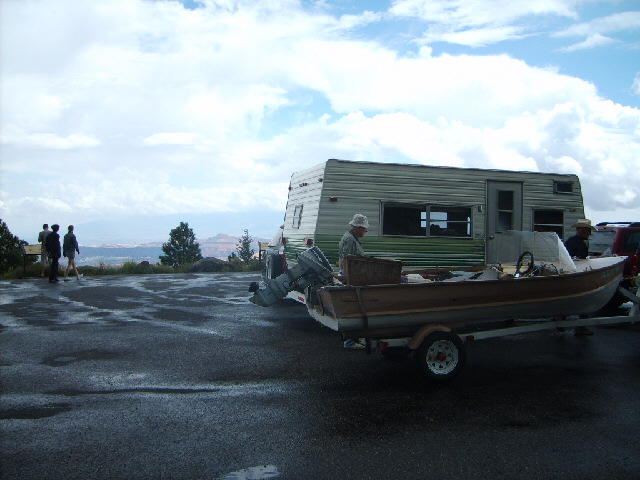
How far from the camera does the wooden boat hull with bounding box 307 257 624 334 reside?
6102 mm

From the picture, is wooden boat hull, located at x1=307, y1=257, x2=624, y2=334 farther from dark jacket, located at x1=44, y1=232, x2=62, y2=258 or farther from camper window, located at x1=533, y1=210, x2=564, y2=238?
dark jacket, located at x1=44, y1=232, x2=62, y2=258

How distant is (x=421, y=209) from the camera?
11.7m

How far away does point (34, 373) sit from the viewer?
6.80 meters

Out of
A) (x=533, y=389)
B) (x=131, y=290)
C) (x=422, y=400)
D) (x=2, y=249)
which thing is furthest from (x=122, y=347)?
(x=2, y=249)

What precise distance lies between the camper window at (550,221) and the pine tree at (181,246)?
37036 mm

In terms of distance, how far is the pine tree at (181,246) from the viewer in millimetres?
46719

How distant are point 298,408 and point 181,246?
144ft

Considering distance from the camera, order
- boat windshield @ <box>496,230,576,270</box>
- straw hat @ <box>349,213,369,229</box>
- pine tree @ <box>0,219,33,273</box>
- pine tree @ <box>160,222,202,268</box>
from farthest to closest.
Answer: pine tree @ <box>160,222,202,268</box>
pine tree @ <box>0,219,33,273</box>
boat windshield @ <box>496,230,576,270</box>
straw hat @ <box>349,213,369,229</box>

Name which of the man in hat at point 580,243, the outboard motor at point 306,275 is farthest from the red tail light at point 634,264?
the outboard motor at point 306,275

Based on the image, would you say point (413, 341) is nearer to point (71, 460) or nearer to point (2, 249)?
point (71, 460)

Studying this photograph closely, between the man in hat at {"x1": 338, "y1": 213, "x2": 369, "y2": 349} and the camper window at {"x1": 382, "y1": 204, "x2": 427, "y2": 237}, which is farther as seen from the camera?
the camper window at {"x1": 382, "y1": 204, "x2": 427, "y2": 237}

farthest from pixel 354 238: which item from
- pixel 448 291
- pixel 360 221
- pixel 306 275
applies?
pixel 448 291

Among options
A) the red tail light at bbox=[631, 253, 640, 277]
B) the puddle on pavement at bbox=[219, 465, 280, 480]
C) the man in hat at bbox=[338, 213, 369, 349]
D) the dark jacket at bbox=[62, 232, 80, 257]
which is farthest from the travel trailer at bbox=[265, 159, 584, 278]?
the dark jacket at bbox=[62, 232, 80, 257]

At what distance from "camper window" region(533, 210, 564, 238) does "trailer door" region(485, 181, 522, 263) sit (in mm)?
Answer: 688
